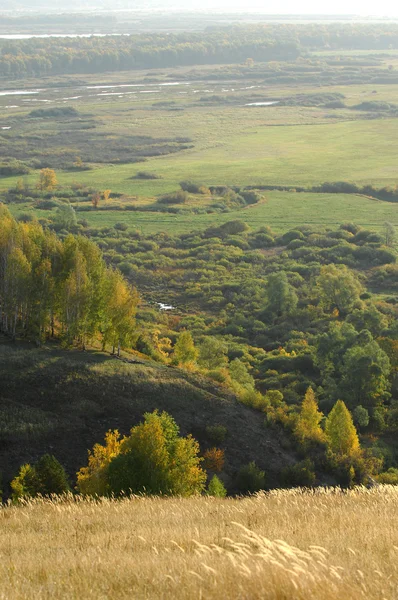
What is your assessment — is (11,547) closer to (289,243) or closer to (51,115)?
(289,243)

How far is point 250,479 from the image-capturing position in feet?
108

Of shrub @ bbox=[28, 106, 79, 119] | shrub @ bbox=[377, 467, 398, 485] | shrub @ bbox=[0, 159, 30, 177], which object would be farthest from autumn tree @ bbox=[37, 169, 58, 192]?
shrub @ bbox=[377, 467, 398, 485]

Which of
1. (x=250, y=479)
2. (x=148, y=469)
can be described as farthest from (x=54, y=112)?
(x=148, y=469)

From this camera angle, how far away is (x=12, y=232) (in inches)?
1836

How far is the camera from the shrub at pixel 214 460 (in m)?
34.8

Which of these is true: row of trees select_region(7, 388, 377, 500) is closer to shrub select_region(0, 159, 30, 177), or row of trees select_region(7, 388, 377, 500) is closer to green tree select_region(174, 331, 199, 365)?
green tree select_region(174, 331, 199, 365)

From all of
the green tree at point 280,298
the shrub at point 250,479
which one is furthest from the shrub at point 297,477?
the green tree at point 280,298

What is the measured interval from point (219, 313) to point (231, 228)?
98.9ft

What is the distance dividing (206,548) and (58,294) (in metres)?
33.9

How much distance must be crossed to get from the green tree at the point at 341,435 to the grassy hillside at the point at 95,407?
2.37 metres

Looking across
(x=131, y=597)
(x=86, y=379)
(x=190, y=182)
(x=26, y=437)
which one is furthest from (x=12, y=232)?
(x=190, y=182)

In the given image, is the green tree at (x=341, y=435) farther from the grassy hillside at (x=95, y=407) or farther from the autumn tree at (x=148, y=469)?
the autumn tree at (x=148, y=469)

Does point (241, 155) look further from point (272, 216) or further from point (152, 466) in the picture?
point (152, 466)

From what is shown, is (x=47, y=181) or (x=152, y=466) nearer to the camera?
(x=152, y=466)
